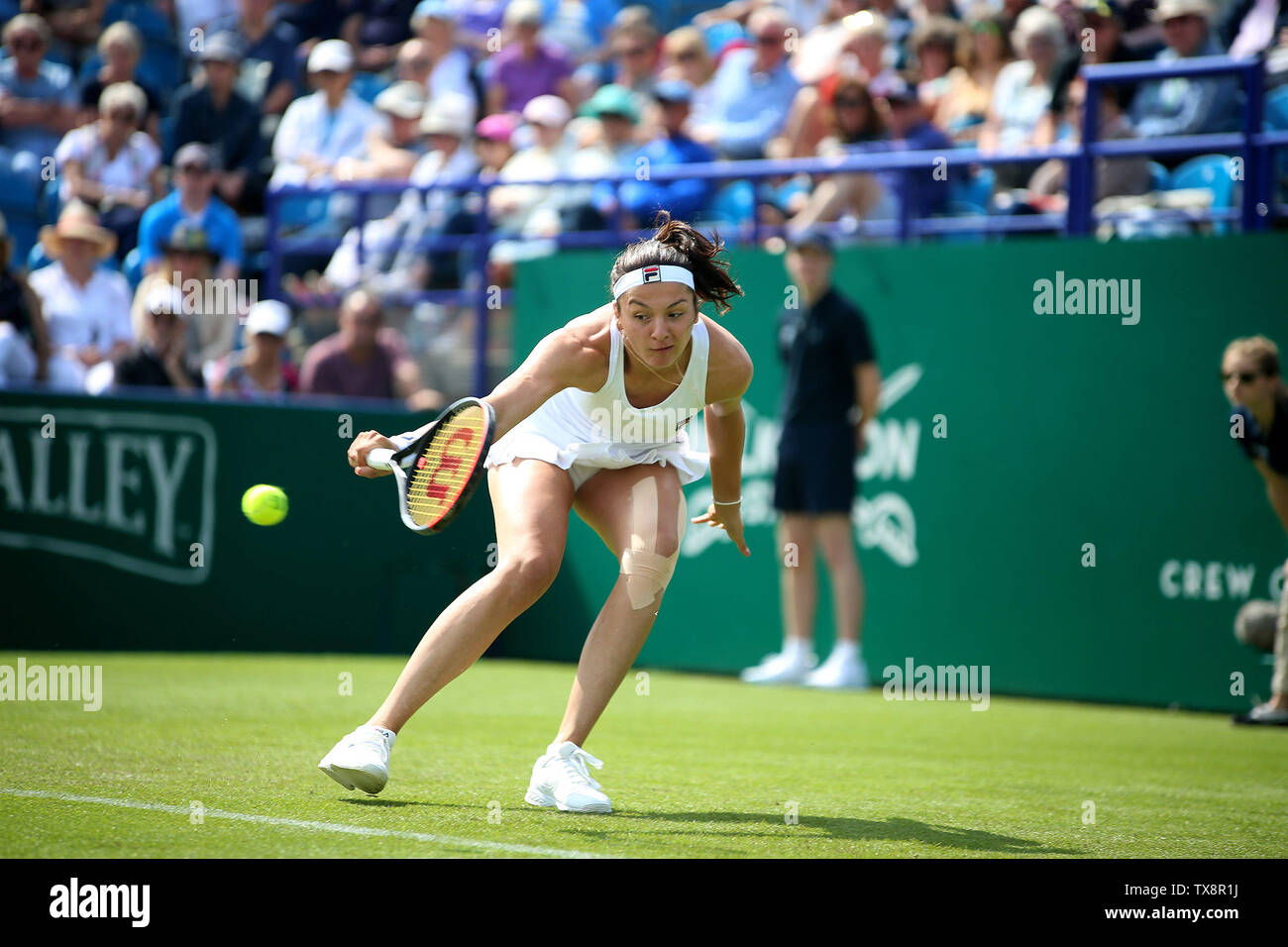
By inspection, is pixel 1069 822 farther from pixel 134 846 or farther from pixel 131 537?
pixel 131 537

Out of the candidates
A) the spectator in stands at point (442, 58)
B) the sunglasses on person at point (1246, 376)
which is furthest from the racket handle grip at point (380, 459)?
the spectator in stands at point (442, 58)

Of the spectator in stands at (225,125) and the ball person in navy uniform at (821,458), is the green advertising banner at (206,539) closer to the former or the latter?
the ball person in navy uniform at (821,458)

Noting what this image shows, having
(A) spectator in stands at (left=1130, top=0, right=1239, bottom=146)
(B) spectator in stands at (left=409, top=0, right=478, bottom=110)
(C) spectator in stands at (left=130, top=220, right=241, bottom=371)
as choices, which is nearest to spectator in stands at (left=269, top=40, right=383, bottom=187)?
(B) spectator in stands at (left=409, top=0, right=478, bottom=110)

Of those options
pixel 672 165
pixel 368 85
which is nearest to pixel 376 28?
pixel 368 85

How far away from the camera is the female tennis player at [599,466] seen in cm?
539

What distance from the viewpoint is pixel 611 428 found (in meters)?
5.84

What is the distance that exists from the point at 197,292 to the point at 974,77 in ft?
19.3

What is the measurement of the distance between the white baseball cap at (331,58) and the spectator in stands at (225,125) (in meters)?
0.68

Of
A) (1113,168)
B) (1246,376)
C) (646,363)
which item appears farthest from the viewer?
(1113,168)

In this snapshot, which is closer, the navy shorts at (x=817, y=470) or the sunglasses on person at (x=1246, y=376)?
the sunglasses on person at (x=1246, y=376)

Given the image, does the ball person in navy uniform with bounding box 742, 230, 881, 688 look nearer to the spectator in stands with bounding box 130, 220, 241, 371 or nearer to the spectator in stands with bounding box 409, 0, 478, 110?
the spectator in stands with bounding box 130, 220, 241, 371

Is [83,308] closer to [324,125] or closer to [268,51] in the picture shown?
[324,125]
